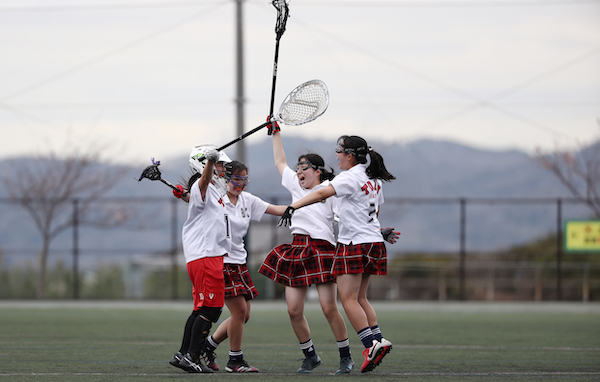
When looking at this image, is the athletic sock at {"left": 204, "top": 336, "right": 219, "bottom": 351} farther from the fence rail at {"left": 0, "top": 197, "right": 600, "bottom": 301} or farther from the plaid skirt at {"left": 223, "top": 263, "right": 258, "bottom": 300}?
the fence rail at {"left": 0, "top": 197, "right": 600, "bottom": 301}

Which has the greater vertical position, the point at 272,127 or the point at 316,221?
the point at 272,127

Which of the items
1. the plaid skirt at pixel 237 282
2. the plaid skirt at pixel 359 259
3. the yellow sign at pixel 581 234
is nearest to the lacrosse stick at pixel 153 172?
the plaid skirt at pixel 237 282

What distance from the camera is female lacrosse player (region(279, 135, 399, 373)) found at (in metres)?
7.00

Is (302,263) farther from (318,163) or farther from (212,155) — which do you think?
(212,155)

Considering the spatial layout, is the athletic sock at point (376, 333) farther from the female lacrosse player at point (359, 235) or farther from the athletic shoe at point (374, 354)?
the athletic shoe at point (374, 354)

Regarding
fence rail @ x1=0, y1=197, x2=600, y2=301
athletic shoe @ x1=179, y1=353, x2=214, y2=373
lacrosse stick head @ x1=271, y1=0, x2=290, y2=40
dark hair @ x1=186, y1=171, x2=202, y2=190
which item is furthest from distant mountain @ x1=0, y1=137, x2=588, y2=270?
athletic shoe @ x1=179, y1=353, x2=214, y2=373

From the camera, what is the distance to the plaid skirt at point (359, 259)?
7090 mm

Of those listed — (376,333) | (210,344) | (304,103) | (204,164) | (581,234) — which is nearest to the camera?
(204,164)

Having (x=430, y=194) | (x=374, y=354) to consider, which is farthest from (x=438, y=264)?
(x=430, y=194)

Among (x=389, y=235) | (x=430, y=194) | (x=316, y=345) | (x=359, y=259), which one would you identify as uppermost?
(x=430, y=194)

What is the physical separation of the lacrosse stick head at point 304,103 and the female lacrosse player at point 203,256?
3.17ft

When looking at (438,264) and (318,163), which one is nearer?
(318,163)

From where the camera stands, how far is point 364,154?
7.46 meters

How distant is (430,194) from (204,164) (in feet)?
299
